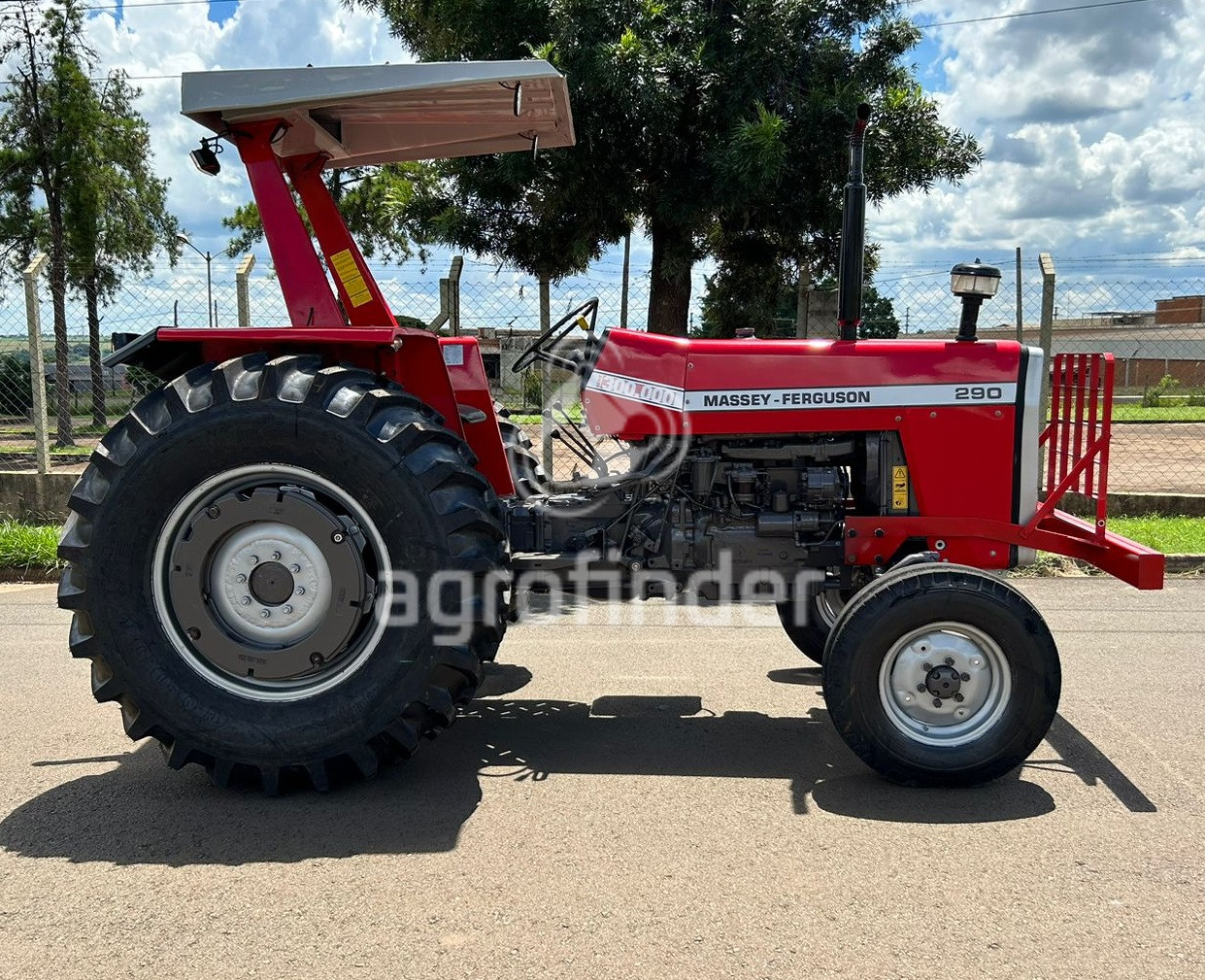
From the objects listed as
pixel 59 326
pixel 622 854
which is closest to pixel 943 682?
pixel 622 854

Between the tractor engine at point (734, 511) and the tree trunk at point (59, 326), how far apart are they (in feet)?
26.3

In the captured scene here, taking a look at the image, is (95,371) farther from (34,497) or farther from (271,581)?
(271,581)

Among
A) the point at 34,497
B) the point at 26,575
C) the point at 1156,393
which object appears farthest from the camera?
the point at 1156,393

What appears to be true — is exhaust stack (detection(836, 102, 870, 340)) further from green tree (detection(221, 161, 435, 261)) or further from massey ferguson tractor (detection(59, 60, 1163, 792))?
green tree (detection(221, 161, 435, 261))

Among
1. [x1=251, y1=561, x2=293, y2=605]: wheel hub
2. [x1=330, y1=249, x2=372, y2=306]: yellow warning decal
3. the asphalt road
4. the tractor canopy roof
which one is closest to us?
the asphalt road

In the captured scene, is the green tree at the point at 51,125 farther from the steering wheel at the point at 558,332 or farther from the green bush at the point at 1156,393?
the green bush at the point at 1156,393

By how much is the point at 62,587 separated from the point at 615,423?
2107mm

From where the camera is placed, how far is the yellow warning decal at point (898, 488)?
4105 millimetres

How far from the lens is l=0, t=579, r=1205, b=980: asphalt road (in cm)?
251

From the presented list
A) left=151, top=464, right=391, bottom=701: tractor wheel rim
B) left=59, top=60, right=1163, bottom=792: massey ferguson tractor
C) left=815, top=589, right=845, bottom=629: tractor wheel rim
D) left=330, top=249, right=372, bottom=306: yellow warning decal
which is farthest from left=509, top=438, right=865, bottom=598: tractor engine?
left=330, top=249, right=372, bottom=306: yellow warning decal

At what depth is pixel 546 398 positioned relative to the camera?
4.93 meters

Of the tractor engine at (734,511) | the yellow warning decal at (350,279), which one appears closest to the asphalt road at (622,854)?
the tractor engine at (734,511)

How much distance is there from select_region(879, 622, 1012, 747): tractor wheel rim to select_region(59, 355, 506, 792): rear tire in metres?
1.42

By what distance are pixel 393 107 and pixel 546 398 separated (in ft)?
4.87
